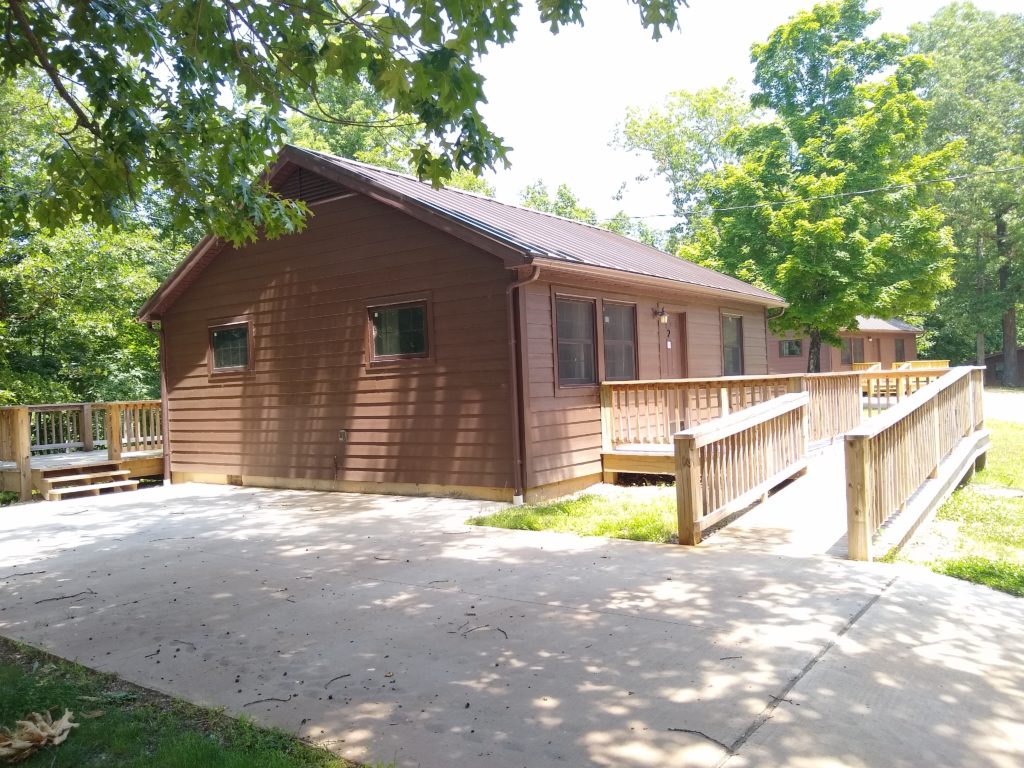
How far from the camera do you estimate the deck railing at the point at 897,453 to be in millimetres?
5652

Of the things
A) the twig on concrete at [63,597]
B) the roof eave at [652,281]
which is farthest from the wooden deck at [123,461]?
the roof eave at [652,281]

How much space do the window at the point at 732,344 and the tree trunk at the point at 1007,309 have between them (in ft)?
97.0

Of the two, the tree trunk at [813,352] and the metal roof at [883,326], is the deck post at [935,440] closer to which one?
the tree trunk at [813,352]

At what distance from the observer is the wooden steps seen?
11.4 metres

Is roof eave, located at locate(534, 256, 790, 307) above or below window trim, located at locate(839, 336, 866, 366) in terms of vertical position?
above

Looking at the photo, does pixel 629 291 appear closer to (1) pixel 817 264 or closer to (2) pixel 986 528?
(2) pixel 986 528

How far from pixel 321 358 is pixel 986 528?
834 centimetres

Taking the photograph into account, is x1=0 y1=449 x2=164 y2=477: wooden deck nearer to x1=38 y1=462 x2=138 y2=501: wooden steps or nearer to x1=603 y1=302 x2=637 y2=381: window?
x1=38 y1=462 x2=138 y2=501: wooden steps

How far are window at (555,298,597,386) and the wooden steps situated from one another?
7.33 m

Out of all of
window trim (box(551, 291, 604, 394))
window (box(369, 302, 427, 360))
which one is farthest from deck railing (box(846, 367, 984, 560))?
window (box(369, 302, 427, 360))

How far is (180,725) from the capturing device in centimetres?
334

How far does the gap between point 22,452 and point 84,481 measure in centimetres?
96

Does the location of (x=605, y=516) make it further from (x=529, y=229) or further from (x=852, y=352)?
(x=852, y=352)

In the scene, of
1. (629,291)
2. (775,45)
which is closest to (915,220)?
(775,45)
